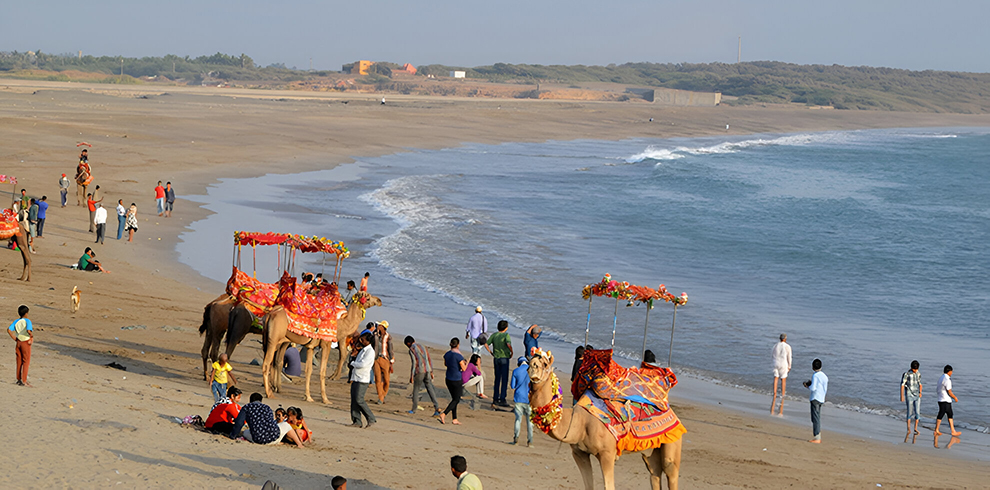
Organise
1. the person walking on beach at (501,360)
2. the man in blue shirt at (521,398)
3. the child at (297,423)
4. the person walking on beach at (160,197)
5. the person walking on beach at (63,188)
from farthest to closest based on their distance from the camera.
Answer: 1. the person walking on beach at (160,197)
2. the person walking on beach at (63,188)
3. the person walking on beach at (501,360)
4. the man in blue shirt at (521,398)
5. the child at (297,423)

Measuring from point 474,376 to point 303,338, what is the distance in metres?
3.05

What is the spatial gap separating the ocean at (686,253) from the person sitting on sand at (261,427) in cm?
1055

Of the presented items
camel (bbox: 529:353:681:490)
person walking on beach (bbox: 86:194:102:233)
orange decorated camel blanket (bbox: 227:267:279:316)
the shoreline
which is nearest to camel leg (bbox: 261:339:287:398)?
orange decorated camel blanket (bbox: 227:267:279:316)

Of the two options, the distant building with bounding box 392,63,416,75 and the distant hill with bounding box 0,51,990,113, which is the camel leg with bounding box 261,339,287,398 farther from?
the distant building with bounding box 392,63,416,75

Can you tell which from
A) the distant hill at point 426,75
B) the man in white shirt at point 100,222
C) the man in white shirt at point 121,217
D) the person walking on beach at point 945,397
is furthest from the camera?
the distant hill at point 426,75

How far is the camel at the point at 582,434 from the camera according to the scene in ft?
29.9

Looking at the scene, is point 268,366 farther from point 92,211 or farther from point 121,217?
point 92,211

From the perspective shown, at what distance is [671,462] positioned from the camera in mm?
10430

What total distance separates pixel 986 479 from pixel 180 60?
178630 mm

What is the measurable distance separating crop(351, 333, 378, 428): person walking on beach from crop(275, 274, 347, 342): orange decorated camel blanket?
1804 millimetres

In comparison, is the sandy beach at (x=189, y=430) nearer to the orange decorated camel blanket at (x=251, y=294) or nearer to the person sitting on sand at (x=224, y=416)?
the person sitting on sand at (x=224, y=416)

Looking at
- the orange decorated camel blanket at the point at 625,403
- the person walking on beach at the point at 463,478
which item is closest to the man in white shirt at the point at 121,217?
the orange decorated camel blanket at the point at 625,403

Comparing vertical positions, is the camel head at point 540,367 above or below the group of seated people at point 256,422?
above

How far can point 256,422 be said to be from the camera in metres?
11.5
